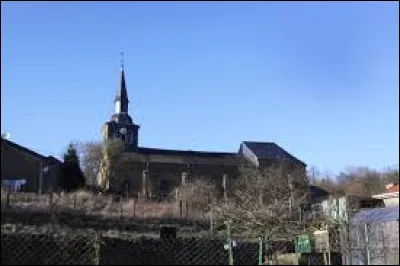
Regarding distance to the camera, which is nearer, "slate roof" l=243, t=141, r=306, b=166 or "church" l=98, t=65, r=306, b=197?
"church" l=98, t=65, r=306, b=197

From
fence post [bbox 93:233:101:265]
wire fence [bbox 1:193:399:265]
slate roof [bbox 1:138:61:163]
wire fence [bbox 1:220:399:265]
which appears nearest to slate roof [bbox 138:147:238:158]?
wire fence [bbox 1:193:399:265]

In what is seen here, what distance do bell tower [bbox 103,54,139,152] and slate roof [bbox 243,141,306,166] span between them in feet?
47.6

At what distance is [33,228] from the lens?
487 cm

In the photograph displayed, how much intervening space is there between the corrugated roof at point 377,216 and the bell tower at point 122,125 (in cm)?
7070

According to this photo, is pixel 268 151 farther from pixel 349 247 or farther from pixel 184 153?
pixel 349 247

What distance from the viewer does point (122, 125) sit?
263ft

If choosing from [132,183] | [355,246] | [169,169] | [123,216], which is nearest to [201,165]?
[169,169]

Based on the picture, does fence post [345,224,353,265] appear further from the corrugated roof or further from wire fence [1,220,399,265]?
the corrugated roof

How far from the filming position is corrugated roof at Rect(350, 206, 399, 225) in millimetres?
5449

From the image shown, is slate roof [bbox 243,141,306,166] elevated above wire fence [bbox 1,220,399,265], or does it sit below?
above

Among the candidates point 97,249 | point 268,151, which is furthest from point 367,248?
point 268,151

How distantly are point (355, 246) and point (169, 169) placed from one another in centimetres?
6738

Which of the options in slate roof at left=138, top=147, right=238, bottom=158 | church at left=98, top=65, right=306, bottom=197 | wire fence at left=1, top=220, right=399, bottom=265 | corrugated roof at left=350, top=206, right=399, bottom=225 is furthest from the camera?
slate roof at left=138, top=147, right=238, bottom=158

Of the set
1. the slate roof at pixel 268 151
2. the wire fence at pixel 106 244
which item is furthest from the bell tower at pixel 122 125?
the wire fence at pixel 106 244
